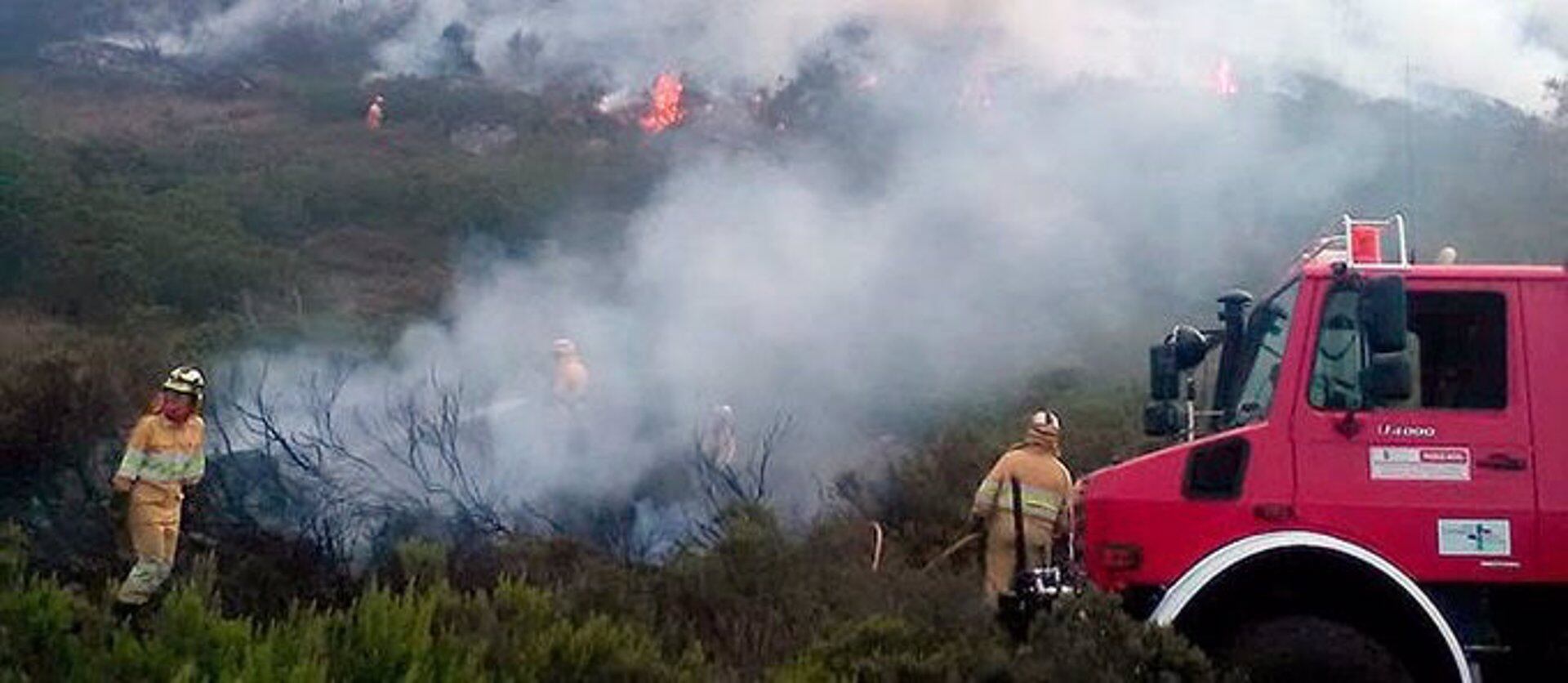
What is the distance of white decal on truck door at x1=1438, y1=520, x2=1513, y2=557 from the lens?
6707mm

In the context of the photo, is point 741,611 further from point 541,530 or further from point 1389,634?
point 541,530

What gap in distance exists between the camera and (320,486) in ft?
40.1

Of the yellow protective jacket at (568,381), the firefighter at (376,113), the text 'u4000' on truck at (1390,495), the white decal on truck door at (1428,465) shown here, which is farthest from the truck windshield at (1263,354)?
the firefighter at (376,113)

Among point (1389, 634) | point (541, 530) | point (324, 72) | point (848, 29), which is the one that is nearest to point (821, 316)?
point (541, 530)

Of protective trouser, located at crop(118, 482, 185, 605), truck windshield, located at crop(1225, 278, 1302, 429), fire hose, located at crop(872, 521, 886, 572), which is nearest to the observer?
truck windshield, located at crop(1225, 278, 1302, 429)

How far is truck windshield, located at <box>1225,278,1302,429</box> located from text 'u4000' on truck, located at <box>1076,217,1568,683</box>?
46mm

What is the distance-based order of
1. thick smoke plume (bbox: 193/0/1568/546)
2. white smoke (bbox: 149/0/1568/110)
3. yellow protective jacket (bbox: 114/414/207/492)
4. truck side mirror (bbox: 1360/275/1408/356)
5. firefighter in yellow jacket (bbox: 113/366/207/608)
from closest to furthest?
truck side mirror (bbox: 1360/275/1408/356) < firefighter in yellow jacket (bbox: 113/366/207/608) < yellow protective jacket (bbox: 114/414/207/492) < thick smoke plume (bbox: 193/0/1568/546) < white smoke (bbox: 149/0/1568/110)

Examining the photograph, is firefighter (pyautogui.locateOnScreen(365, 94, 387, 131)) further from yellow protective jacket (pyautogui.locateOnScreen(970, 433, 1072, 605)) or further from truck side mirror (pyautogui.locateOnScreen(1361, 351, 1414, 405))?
truck side mirror (pyautogui.locateOnScreen(1361, 351, 1414, 405))

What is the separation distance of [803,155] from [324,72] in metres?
35.6

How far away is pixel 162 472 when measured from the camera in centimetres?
993

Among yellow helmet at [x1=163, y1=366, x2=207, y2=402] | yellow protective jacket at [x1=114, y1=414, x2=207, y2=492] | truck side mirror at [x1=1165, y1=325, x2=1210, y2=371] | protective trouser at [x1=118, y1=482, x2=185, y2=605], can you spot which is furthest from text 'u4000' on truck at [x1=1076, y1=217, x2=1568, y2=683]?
yellow helmet at [x1=163, y1=366, x2=207, y2=402]

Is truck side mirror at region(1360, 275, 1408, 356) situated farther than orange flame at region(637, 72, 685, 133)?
No

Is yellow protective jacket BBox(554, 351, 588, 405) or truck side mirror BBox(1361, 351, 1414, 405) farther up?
yellow protective jacket BBox(554, 351, 588, 405)

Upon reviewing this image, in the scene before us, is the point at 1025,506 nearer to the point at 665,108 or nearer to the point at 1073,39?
the point at 1073,39
